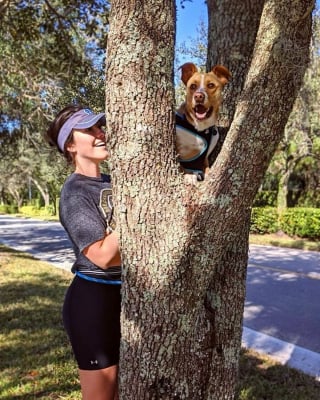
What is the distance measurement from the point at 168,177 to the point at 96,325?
792 mm

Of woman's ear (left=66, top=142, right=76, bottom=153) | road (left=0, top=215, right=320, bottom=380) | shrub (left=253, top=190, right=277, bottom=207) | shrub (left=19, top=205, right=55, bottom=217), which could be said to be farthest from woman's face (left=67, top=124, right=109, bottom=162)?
shrub (left=19, top=205, right=55, bottom=217)

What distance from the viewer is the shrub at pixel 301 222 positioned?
1605 centimetres

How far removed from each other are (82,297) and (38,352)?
316 centimetres

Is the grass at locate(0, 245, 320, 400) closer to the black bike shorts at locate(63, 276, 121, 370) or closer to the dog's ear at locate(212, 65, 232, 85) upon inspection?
the black bike shorts at locate(63, 276, 121, 370)

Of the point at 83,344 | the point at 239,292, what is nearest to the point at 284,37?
the point at 239,292

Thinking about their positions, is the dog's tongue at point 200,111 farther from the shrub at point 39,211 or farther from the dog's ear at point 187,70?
the shrub at point 39,211

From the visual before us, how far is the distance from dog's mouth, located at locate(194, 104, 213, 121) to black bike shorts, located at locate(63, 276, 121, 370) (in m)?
0.83

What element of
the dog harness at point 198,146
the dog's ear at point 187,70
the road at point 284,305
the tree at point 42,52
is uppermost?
the tree at point 42,52

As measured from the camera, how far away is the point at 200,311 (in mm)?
1619

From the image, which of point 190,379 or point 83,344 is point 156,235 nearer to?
point 190,379

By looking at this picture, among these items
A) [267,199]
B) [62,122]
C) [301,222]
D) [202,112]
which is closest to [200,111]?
[202,112]

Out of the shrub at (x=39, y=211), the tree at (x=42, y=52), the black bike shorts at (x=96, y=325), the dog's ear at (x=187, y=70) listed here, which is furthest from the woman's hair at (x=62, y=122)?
the shrub at (x=39, y=211)

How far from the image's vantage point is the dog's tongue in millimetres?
1841

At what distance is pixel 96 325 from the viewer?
6.18ft
